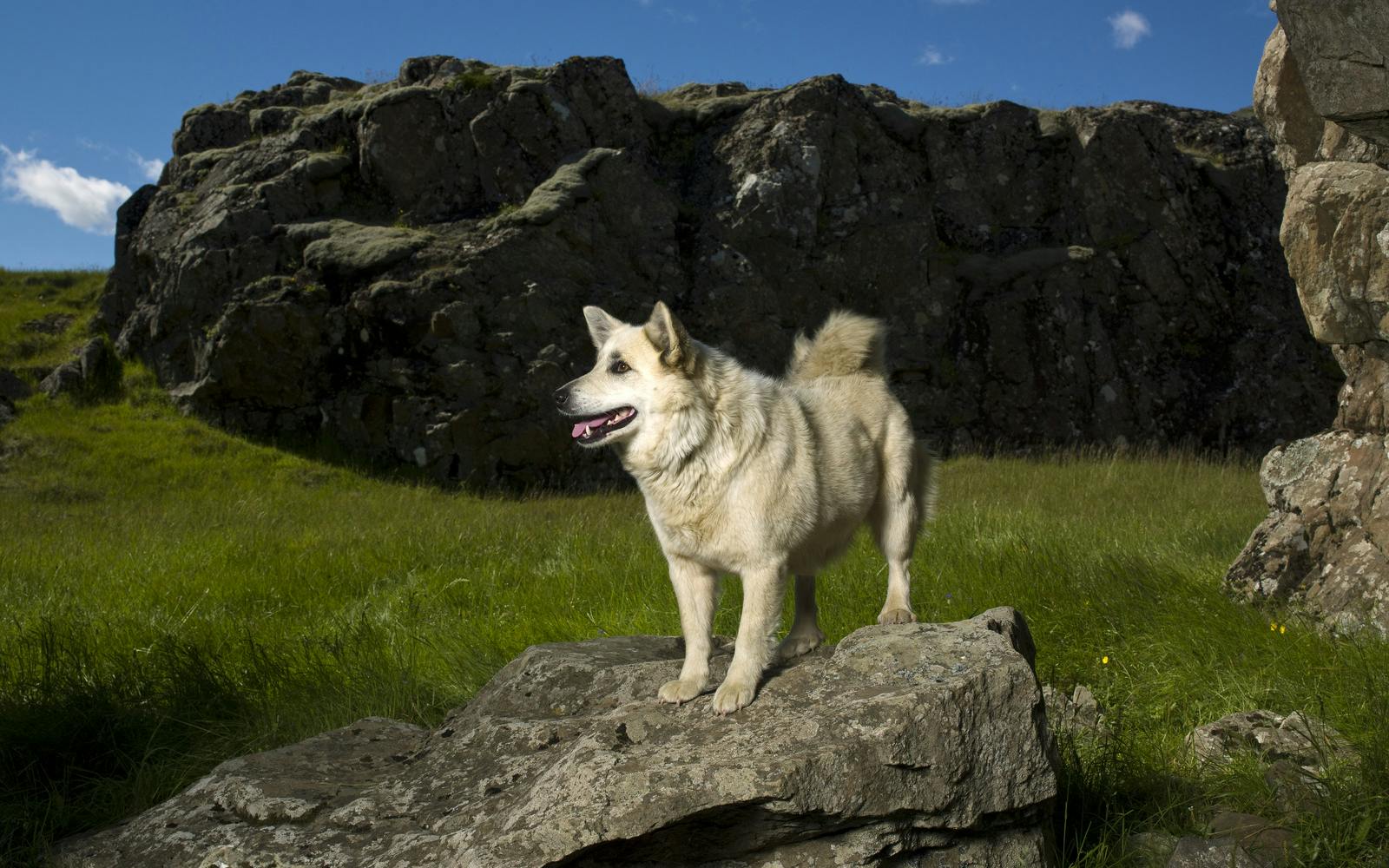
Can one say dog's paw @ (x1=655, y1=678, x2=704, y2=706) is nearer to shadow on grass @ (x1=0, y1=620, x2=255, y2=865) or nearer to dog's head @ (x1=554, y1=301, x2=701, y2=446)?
dog's head @ (x1=554, y1=301, x2=701, y2=446)

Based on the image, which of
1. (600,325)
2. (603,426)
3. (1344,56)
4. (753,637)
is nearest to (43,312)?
(600,325)

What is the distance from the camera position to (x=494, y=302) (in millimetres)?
15789

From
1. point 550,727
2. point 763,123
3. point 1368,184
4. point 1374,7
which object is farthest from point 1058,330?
point 550,727

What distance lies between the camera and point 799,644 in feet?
16.0

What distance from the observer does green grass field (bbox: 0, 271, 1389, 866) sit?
487 centimetres

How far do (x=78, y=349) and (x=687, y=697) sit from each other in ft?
59.0

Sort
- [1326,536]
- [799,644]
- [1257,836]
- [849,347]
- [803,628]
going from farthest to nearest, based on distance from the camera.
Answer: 1. [1326,536]
2. [849,347]
3. [803,628]
4. [799,644]
5. [1257,836]

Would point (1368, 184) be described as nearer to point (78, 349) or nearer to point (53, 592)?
point (53, 592)

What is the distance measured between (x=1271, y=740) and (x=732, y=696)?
274 centimetres

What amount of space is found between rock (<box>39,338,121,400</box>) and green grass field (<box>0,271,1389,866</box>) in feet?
14.3

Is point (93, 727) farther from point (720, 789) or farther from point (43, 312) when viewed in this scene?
point (43, 312)

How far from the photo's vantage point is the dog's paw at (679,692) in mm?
4199

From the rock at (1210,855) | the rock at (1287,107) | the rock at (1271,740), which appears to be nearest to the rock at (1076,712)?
the rock at (1271,740)

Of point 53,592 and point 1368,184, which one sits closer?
point 1368,184
